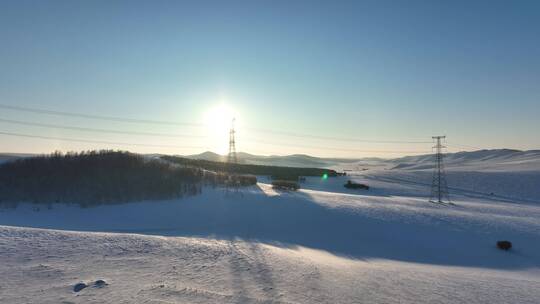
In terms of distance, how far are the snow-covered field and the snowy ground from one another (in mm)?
55

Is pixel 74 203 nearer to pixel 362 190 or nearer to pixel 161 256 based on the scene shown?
pixel 161 256

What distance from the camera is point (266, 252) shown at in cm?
1377

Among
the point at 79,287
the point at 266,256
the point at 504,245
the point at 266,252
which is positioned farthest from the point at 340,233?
the point at 79,287

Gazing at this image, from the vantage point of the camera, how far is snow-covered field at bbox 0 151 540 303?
8.86 m

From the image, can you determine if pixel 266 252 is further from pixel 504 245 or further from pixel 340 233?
pixel 504 245

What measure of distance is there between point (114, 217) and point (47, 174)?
1228 cm

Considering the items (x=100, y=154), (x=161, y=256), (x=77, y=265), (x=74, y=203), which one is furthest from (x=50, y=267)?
(x=100, y=154)

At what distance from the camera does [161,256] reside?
452 inches

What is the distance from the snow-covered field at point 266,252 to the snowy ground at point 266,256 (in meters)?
0.06

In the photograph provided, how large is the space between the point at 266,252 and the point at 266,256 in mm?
945

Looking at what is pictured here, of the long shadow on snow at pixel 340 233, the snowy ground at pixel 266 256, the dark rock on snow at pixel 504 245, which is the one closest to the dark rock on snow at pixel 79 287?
the snowy ground at pixel 266 256

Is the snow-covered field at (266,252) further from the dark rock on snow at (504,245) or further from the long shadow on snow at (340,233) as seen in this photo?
the dark rock on snow at (504,245)

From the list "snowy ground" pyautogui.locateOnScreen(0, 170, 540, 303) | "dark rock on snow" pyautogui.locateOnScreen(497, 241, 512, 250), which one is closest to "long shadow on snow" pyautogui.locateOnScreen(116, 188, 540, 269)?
"snowy ground" pyautogui.locateOnScreen(0, 170, 540, 303)

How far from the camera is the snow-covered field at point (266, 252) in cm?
886
